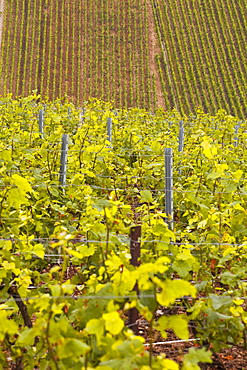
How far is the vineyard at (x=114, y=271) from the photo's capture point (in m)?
2.00

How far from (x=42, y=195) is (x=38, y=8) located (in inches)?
1213

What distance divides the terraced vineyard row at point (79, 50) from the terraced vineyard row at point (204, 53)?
1379 millimetres

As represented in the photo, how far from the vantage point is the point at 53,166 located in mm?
5348

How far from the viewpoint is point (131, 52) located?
2900cm

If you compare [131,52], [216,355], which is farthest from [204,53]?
[216,355]

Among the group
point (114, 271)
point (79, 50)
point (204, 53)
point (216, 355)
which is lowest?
point (216, 355)

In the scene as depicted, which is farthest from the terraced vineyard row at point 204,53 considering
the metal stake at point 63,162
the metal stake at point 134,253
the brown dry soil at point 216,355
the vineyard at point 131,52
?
the metal stake at point 134,253

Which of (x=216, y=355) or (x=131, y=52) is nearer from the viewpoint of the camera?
(x=216, y=355)

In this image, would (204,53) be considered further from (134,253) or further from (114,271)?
(114,271)

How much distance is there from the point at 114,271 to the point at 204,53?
93.6 ft

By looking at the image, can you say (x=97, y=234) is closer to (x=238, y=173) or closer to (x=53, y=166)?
(x=238, y=173)

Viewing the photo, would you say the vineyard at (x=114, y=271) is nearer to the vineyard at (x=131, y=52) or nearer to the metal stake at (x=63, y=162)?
the metal stake at (x=63, y=162)

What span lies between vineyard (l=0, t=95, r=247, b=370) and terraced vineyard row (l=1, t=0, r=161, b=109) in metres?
20.6

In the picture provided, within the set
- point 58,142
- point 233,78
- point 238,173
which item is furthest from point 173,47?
point 238,173
